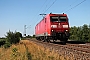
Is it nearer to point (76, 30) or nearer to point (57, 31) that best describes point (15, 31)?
point (57, 31)

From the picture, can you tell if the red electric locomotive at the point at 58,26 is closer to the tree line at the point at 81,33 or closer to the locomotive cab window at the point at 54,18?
the locomotive cab window at the point at 54,18

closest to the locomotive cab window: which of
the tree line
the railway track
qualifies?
the railway track

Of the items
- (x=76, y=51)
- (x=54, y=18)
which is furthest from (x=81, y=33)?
(x=76, y=51)

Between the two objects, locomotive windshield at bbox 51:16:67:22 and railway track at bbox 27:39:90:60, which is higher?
locomotive windshield at bbox 51:16:67:22

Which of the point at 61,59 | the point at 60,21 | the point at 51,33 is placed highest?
the point at 60,21

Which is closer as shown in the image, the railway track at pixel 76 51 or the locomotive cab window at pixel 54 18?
the railway track at pixel 76 51

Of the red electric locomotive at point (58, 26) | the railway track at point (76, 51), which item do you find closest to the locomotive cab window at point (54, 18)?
the red electric locomotive at point (58, 26)

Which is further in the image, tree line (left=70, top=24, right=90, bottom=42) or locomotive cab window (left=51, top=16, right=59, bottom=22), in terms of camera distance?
tree line (left=70, top=24, right=90, bottom=42)

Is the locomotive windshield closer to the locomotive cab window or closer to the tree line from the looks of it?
the locomotive cab window

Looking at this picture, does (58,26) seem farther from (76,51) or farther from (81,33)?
(81,33)

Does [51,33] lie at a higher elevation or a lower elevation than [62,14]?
lower

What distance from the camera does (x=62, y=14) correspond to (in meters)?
24.8

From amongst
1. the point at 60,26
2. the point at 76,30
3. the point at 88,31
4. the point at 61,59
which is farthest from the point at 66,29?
the point at 76,30

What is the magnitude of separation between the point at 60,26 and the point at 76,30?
51.5m
